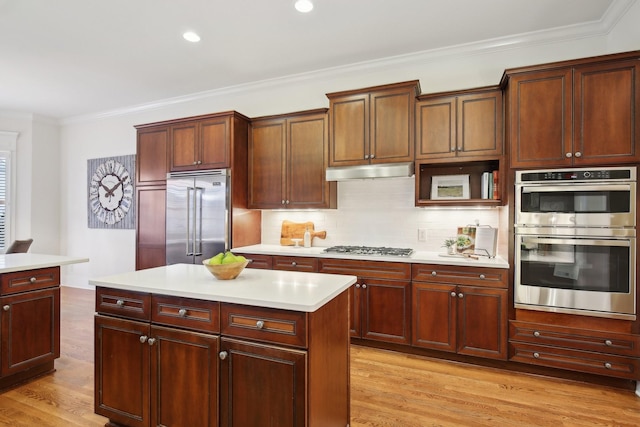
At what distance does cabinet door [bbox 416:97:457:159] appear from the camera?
3.22 m

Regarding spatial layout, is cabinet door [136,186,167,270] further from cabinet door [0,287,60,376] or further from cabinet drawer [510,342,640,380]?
cabinet drawer [510,342,640,380]

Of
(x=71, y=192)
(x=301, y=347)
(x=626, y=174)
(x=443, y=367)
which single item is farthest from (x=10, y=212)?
(x=626, y=174)

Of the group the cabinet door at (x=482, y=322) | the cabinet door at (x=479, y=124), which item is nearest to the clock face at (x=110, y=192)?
the cabinet door at (x=479, y=124)

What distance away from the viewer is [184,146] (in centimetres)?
423

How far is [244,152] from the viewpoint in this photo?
4.15 metres

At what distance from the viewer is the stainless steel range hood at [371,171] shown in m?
3.31

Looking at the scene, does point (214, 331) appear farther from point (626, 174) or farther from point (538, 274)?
point (626, 174)

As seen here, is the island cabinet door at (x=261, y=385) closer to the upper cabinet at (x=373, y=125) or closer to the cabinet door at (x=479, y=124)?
the upper cabinet at (x=373, y=125)

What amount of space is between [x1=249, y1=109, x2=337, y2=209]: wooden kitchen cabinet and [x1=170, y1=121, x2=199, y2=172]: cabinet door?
2.28 feet

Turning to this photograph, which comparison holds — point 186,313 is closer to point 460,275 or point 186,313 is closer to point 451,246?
point 460,275

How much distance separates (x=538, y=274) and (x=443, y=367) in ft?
3.63

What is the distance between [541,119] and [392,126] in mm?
1258

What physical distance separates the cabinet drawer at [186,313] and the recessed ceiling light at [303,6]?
95.2 inches

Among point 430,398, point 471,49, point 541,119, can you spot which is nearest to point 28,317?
point 430,398
